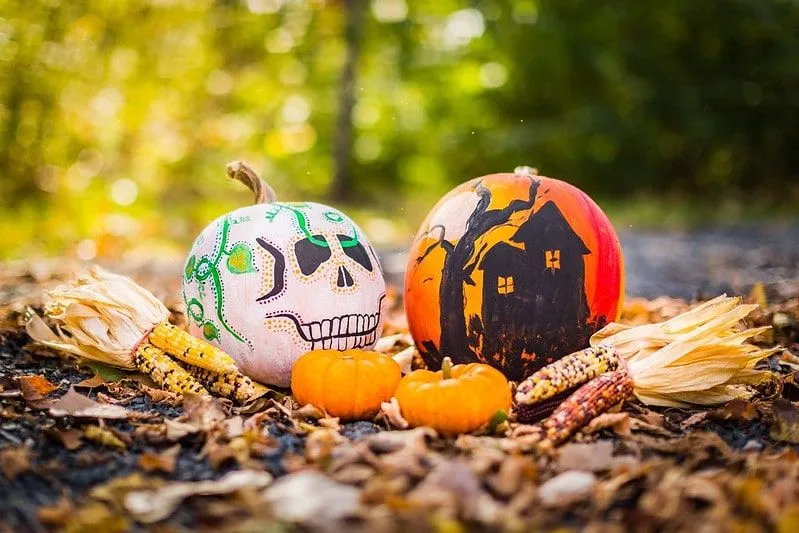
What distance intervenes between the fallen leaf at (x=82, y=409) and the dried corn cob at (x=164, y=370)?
32 centimetres

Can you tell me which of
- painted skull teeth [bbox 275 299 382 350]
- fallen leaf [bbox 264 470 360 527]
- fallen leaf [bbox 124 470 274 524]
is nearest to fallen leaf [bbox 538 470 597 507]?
fallen leaf [bbox 264 470 360 527]

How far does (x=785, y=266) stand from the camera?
6492 mm

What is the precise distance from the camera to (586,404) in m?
2.66

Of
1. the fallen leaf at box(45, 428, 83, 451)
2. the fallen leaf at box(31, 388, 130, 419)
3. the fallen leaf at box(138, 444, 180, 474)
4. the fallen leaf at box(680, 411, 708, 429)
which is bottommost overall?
the fallen leaf at box(680, 411, 708, 429)

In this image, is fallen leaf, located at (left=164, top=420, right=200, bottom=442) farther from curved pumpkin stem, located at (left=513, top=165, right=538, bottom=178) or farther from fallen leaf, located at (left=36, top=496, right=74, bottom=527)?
curved pumpkin stem, located at (left=513, top=165, right=538, bottom=178)

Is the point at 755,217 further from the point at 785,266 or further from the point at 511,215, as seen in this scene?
the point at 511,215

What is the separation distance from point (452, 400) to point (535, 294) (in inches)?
25.4

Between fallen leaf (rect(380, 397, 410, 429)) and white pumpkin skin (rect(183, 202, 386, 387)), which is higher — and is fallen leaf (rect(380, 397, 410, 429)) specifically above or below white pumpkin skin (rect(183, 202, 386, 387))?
below

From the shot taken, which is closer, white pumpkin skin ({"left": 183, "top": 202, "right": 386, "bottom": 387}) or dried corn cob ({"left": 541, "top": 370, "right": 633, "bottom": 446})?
dried corn cob ({"left": 541, "top": 370, "right": 633, "bottom": 446})

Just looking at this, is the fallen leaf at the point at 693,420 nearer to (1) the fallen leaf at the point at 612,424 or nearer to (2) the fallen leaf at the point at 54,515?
(1) the fallen leaf at the point at 612,424

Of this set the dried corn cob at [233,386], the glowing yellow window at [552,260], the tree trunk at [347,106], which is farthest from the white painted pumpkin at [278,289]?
the tree trunk at [347,106]

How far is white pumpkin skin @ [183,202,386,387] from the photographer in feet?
9.99

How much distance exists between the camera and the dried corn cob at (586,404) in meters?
2.56

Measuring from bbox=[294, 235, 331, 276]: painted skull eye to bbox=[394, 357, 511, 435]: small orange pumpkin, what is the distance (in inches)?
24.3
